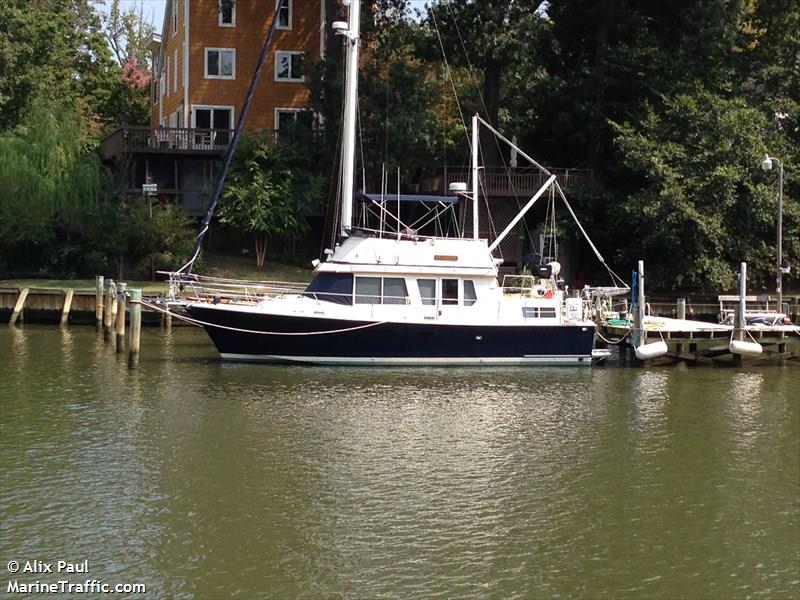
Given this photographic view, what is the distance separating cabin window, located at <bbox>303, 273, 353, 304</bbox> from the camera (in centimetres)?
2798

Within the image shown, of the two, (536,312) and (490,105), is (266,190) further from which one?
(536,312)

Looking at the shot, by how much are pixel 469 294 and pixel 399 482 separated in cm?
1165

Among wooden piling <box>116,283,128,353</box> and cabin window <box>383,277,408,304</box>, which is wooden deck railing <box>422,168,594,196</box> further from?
wooden piling <box>116,283,128,353</box>

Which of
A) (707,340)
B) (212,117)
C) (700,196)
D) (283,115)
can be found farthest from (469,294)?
(212,117)

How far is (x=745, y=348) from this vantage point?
29.1 metres

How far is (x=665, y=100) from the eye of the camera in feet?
132

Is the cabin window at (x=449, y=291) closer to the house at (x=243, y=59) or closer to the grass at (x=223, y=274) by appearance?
the grass at (x=223, y=274)

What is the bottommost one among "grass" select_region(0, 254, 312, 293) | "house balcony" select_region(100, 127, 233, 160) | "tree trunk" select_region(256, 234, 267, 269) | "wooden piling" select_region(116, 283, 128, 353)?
"wooden piling" select_region(116, 283, 128, 353)

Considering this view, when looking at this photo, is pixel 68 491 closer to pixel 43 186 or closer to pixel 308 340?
pixel 308 340

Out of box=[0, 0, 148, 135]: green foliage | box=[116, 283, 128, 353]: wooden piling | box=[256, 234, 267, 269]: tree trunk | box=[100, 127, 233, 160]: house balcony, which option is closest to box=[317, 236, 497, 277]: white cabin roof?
box=[116, 283, 128, 353]: wooden piling

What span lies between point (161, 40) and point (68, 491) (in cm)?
4245

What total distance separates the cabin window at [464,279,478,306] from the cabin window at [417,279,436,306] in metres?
0.83

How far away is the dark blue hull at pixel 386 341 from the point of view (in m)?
27.6

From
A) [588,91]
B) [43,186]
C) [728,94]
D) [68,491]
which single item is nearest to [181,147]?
[43,186]
